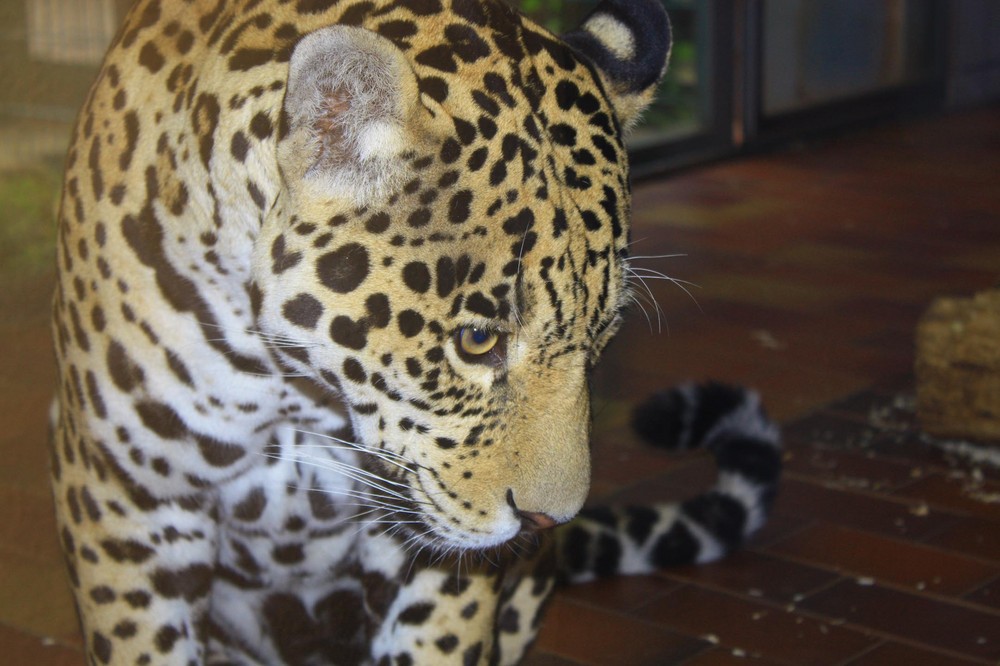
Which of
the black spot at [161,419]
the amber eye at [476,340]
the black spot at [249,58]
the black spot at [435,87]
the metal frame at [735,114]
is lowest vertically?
the metal frame at [735,114]

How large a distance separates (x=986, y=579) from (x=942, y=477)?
58 centimetres

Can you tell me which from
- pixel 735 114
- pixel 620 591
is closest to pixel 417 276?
pixel 620 591

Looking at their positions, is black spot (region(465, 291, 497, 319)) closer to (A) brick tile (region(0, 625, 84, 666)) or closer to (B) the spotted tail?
(B) the spotted tail

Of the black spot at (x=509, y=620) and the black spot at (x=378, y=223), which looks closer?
the black spot at (x=378, y=223)

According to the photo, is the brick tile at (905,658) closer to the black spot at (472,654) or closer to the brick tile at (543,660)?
the brick tile at (543,660)

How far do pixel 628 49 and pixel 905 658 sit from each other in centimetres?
145

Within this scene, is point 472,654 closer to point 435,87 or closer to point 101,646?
point 101,646

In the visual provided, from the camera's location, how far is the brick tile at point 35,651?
2.93 m

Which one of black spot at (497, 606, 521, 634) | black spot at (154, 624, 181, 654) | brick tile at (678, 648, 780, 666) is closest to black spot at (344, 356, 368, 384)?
black spot at (154, 624, 181, 654)

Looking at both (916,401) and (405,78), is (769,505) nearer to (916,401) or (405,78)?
(916,401)

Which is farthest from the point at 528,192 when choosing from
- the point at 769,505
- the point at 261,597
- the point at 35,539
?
the point at 35,539

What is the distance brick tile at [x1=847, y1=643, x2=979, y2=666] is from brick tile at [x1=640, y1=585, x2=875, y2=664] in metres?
0.03

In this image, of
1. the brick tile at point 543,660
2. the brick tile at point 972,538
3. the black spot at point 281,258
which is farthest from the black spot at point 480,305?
the brick tile at point 972,538

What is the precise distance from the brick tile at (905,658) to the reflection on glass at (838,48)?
536 cm
